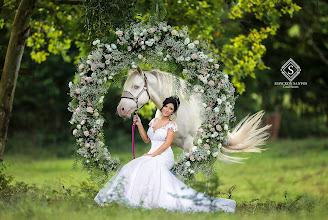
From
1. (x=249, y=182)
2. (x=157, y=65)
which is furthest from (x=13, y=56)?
(x=249, y=182)

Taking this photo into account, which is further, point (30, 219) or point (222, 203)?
point (222, 203)

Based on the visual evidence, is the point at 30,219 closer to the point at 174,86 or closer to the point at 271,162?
the point at 174,86

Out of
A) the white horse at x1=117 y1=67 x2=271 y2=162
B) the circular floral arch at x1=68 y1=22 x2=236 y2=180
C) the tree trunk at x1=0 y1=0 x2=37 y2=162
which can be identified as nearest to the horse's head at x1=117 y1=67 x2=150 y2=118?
the white horse at x1=117 y1=67 x2=271 y2=162

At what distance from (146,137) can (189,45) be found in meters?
1.57

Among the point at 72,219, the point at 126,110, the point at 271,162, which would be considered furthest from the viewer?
the point at 271,162

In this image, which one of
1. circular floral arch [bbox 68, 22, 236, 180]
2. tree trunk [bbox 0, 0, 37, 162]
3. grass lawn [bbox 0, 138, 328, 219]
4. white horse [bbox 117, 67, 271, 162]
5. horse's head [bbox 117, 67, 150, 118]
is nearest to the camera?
grass lawn [bbox 0, 138, 328, 219]

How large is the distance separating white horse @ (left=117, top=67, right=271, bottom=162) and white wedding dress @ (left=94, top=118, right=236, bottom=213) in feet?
2.82

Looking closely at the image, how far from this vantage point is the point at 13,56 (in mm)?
8938

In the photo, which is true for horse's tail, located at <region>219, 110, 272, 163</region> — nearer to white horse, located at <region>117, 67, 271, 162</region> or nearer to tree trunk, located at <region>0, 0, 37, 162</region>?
white horse, located at <region>117, 67, 271, 162</region>

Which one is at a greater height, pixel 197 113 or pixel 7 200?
pixel 197 113

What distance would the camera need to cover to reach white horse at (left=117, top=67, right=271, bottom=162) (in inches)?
293

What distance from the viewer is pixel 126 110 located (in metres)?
7.23

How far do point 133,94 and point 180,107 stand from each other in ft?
4.59

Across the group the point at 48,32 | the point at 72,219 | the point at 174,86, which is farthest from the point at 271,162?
the point at 72,219
